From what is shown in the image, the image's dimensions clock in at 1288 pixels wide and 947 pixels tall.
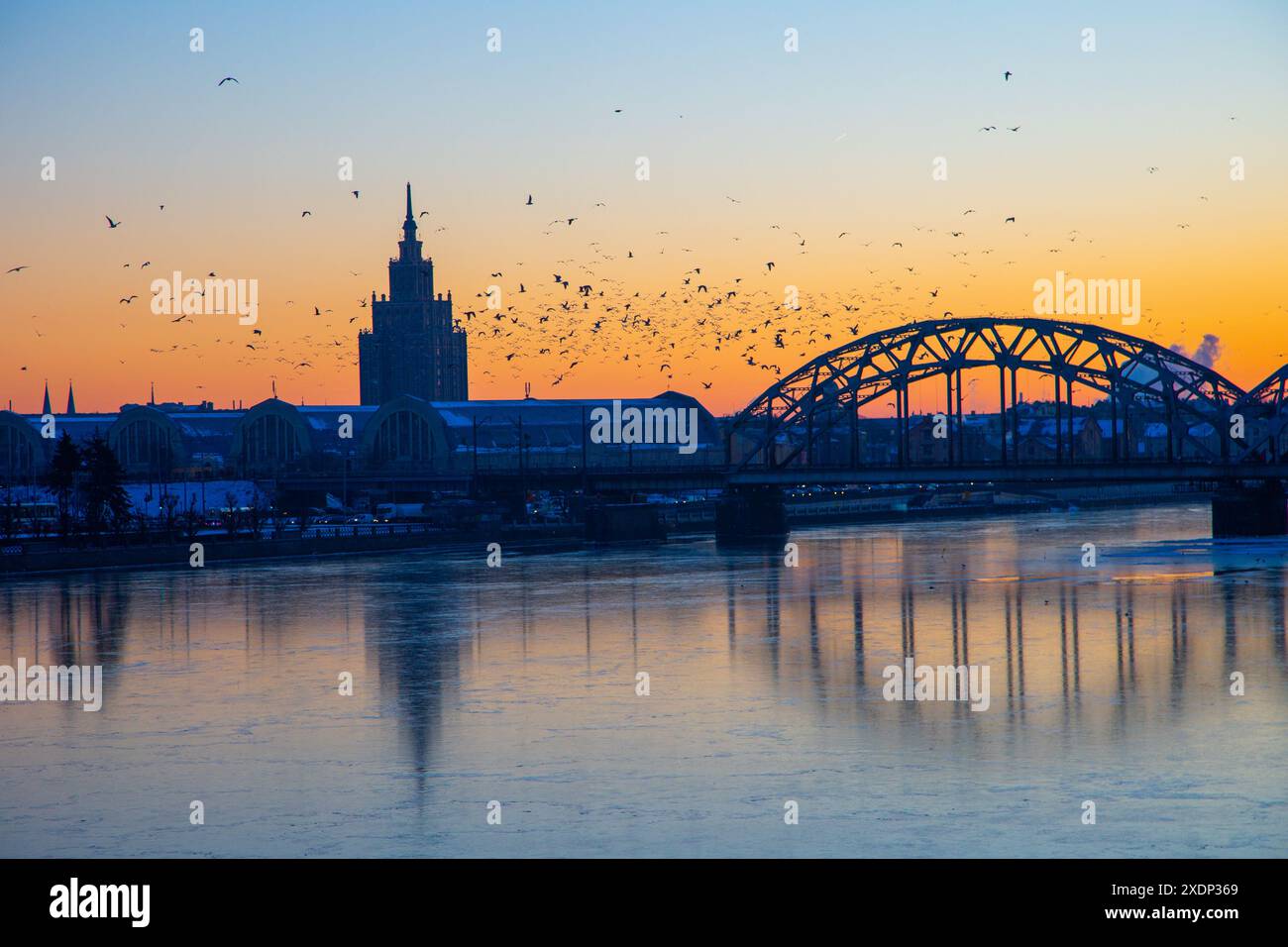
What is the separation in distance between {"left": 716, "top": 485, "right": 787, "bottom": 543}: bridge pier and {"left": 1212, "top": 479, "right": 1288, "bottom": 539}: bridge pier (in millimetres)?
26760

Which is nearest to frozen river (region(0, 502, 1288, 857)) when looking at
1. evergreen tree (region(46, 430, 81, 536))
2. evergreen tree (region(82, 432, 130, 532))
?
evergreen tree (region(82, 432, 130, 532))

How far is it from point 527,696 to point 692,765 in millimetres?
8817

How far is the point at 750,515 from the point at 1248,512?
30.1m

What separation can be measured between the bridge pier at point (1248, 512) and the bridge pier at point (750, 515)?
26760 millimetres

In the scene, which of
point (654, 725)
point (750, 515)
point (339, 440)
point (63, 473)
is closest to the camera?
point (654, 725)

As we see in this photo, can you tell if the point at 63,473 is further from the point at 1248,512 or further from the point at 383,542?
the point at 1248,512

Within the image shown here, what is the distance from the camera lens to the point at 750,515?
10650 cm

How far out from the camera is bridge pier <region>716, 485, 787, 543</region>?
105812mm

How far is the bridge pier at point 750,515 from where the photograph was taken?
10581 centimetres

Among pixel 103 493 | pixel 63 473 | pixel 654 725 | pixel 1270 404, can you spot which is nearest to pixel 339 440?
pixel 63 473
